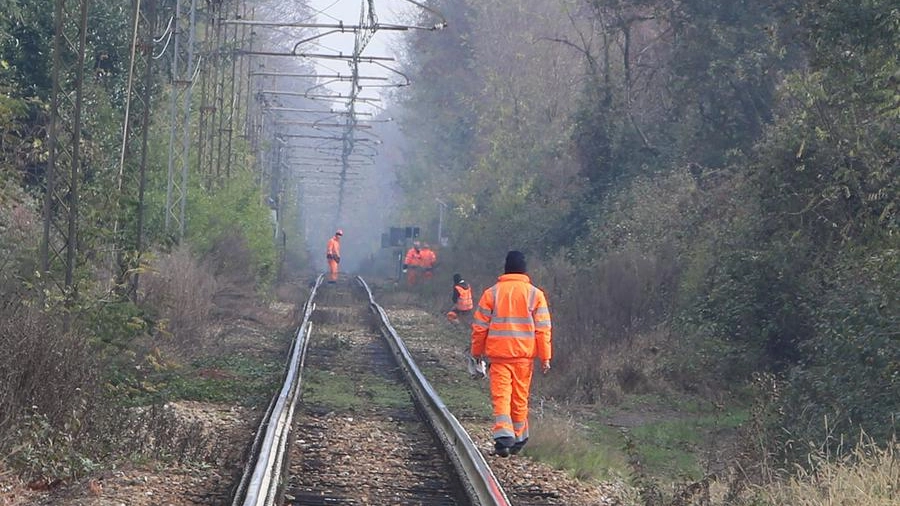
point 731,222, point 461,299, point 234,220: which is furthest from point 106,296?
point 234,220

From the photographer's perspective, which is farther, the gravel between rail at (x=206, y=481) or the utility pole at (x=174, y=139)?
the utility pole at (x=174, y=139)

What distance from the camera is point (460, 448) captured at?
1317cm

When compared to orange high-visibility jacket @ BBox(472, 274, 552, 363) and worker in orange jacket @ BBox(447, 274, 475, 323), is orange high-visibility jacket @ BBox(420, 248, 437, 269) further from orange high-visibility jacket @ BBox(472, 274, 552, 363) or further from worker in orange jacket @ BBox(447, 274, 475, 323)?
orange high-visibility jacket @ BBox(472, 274, 552, 363)

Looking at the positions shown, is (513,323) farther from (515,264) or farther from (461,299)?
(461,299)

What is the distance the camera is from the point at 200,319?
85.3 ft

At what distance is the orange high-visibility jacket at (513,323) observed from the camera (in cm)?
1282

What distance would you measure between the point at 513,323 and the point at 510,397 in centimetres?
70

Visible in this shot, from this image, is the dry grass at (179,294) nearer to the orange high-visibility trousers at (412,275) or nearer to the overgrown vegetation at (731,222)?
the overgrown vegetation at (731,222)

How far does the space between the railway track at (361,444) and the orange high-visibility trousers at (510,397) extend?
1.25ft

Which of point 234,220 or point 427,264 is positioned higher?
point 234,220

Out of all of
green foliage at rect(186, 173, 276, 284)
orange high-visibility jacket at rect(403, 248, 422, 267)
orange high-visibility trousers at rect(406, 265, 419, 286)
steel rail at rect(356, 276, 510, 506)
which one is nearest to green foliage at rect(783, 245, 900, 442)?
steel rail at rect(356, 276, 510, 506)

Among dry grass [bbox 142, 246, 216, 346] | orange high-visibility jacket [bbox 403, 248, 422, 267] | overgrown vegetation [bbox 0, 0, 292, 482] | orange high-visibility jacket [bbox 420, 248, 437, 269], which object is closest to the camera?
overgrown vegetation [bbox 0, 0, 292, 482]

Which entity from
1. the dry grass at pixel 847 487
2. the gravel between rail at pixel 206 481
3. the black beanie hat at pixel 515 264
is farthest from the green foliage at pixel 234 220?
the dry grass at pixel 847 487

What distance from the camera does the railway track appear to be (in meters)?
11.2
